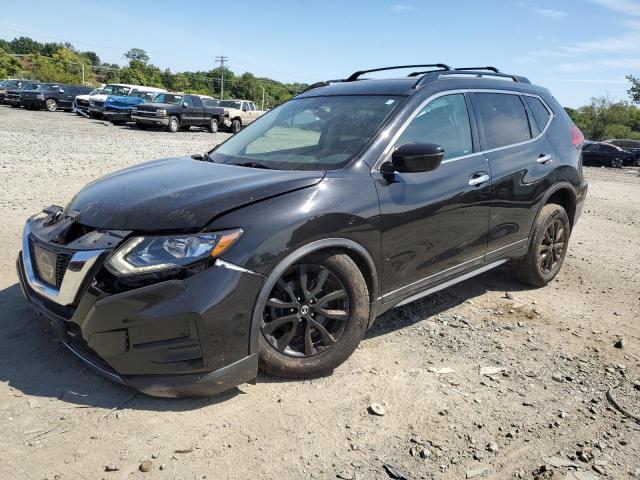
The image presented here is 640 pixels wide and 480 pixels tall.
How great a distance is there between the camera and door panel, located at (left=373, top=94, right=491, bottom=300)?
334 centimetres

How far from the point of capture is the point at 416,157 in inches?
125

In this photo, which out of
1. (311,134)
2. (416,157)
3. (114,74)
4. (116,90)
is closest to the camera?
(416,157)

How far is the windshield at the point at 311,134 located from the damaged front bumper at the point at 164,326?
109 cm

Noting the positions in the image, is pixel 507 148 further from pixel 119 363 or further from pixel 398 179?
pixel 119 363

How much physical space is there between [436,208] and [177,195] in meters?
1.72

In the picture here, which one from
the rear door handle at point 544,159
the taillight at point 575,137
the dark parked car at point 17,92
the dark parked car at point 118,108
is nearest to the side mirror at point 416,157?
the rear door handle at point 544,159

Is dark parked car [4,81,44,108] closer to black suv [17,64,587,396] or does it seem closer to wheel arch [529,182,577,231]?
black suv [17,64,587,396]

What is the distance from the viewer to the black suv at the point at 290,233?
8.55 feet

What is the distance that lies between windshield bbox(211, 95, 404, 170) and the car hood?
0.95 ft

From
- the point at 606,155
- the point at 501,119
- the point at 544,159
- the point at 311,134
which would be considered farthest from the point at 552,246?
the point at 606,155

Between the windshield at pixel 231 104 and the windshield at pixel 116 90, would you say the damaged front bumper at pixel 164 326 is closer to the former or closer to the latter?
the windshield at pixel 231 104

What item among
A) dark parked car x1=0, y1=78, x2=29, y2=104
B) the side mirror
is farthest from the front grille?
dark parked car x1=0, y1=78, x2=29, y2=104

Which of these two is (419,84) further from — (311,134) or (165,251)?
(165,251)

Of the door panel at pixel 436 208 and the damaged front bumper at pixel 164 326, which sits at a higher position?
the door panel at pixel 436 208
